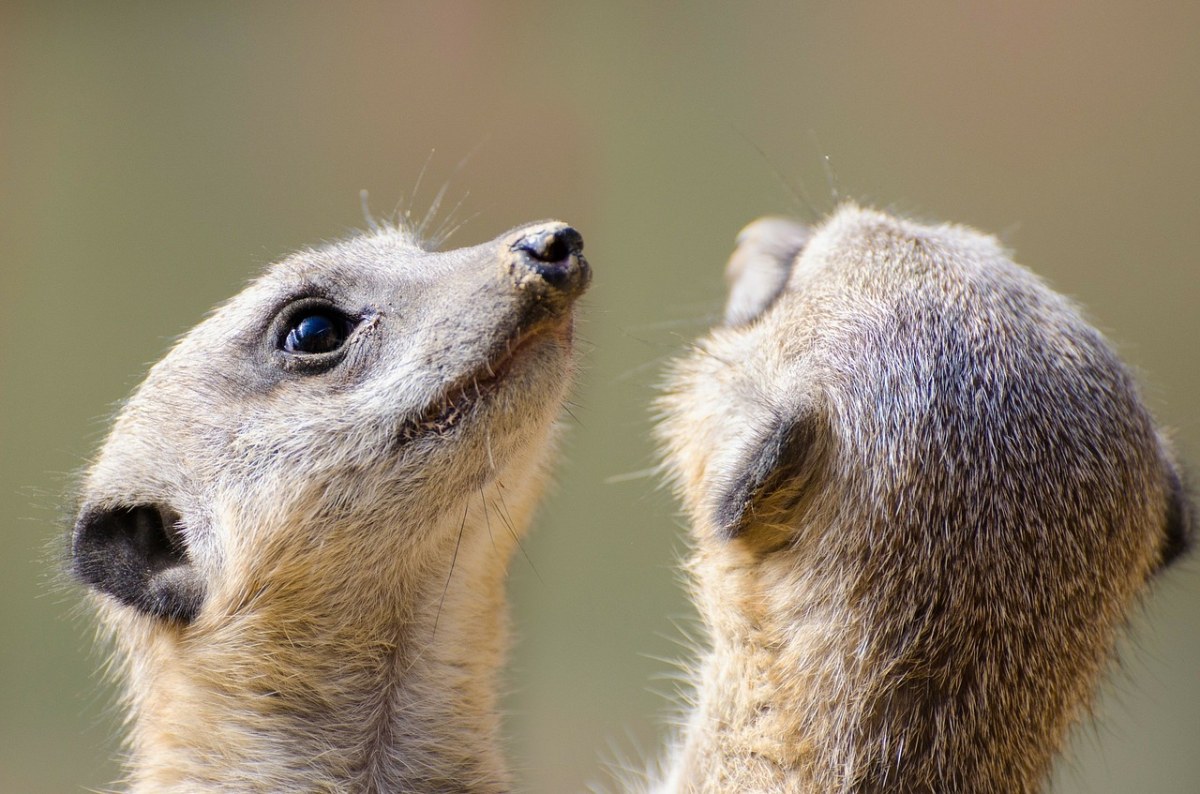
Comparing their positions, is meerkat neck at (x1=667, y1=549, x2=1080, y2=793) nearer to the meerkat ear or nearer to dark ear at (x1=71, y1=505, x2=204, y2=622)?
the meerkat ear

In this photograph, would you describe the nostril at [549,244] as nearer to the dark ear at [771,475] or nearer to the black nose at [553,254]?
the black nose at [553,254]

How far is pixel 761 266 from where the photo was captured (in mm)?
1844

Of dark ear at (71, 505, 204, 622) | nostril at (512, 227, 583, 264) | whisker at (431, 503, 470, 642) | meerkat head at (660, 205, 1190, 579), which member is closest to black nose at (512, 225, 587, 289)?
nostril at (512, 227, 583, 264)

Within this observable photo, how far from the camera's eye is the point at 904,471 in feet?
4.75

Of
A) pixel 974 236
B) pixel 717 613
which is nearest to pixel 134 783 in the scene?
pixel 717 613

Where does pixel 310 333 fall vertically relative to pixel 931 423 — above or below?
above

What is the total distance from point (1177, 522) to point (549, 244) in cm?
108

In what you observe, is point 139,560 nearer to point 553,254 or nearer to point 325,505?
point 325,505

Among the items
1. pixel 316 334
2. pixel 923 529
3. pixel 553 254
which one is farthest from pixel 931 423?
pixel 316 334

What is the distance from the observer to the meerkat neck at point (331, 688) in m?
1.71

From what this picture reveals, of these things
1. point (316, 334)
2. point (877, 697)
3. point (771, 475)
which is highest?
point (316, 334)

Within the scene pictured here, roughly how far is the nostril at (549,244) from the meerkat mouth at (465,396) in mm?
103

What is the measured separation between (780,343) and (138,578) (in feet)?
3.59

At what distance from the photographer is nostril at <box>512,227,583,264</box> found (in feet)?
5.19
